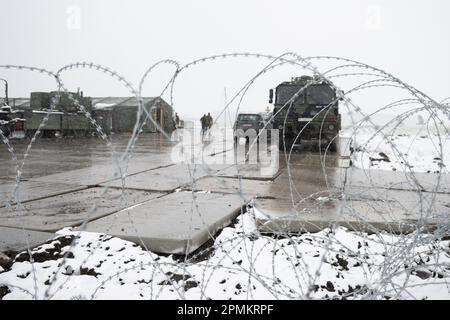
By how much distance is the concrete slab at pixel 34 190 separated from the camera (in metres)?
5.49

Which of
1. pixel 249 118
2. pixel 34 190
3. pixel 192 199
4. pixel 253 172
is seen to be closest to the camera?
pixel 192 199

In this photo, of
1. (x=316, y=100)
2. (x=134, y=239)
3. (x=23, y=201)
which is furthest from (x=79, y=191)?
(x=316, y=100)

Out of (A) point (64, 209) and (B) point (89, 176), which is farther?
(B) point (89, 176)

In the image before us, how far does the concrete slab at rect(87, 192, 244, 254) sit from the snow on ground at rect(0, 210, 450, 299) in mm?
131

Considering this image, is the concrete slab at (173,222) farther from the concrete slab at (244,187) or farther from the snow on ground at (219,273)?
the concrete slab at (244,187)

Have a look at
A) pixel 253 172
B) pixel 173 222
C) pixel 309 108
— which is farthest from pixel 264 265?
pixel 309 108

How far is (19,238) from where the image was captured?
3615 mm

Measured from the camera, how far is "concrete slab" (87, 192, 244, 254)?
3537mm

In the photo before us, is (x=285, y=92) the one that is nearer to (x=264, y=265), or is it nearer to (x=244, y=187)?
(x=244, y=187)

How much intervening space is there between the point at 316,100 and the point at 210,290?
11.5m

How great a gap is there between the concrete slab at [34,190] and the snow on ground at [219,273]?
202 cm

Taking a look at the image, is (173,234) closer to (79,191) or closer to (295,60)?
(295,60)

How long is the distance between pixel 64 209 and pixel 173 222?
1.58 meters
